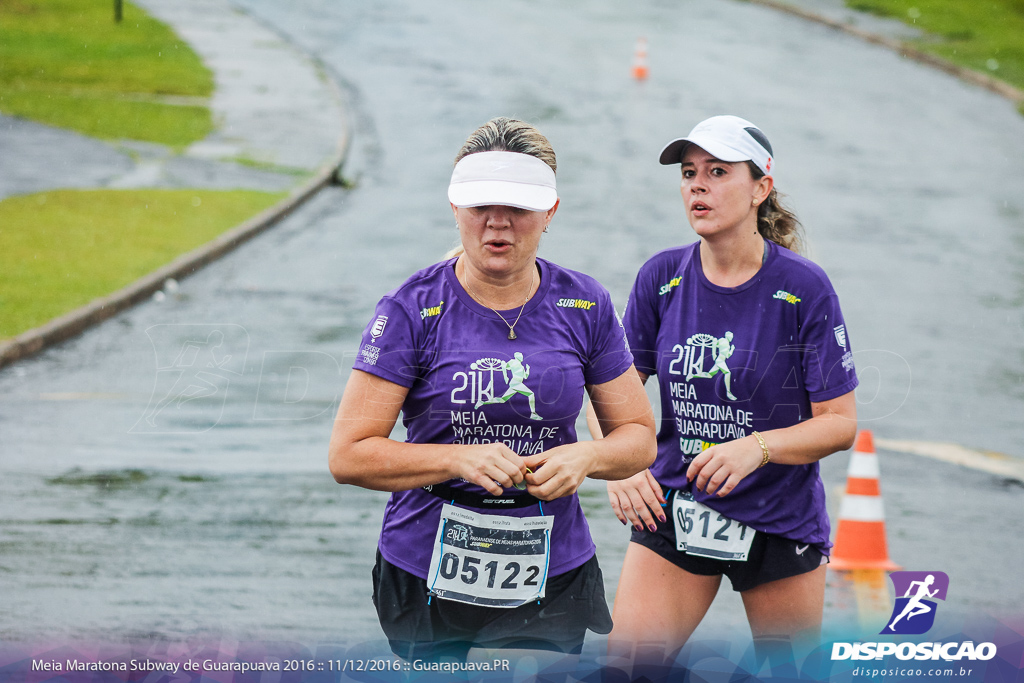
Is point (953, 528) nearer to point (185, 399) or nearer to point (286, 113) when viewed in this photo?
point (185, 399)

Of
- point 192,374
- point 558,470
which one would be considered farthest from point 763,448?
point 192,374

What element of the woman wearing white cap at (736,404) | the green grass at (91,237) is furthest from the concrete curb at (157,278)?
the woman wearing white cap at (736,404)

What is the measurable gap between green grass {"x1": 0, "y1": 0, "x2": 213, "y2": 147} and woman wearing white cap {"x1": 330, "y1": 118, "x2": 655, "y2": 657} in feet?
52.1

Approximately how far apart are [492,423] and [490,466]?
0.23 meters

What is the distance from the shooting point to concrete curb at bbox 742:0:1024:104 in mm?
23812

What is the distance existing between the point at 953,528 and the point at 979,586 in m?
0.81

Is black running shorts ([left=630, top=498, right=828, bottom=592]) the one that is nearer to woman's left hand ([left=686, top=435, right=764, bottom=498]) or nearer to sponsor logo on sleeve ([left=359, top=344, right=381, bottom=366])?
woman's left hand ([left=686, top=435, right=764, bottom=498])

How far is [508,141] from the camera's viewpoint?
320 centimetres

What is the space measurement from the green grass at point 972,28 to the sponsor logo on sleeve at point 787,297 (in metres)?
23.1

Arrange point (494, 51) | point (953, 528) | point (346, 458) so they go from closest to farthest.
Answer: point (346, 458), point (953, 528), point (494, 51)

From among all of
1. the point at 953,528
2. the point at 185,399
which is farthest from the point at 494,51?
the point at 953,528

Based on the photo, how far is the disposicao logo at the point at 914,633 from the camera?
3789mm

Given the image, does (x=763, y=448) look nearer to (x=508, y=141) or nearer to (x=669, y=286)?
(x=669, y=286)

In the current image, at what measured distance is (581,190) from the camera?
16453mm
